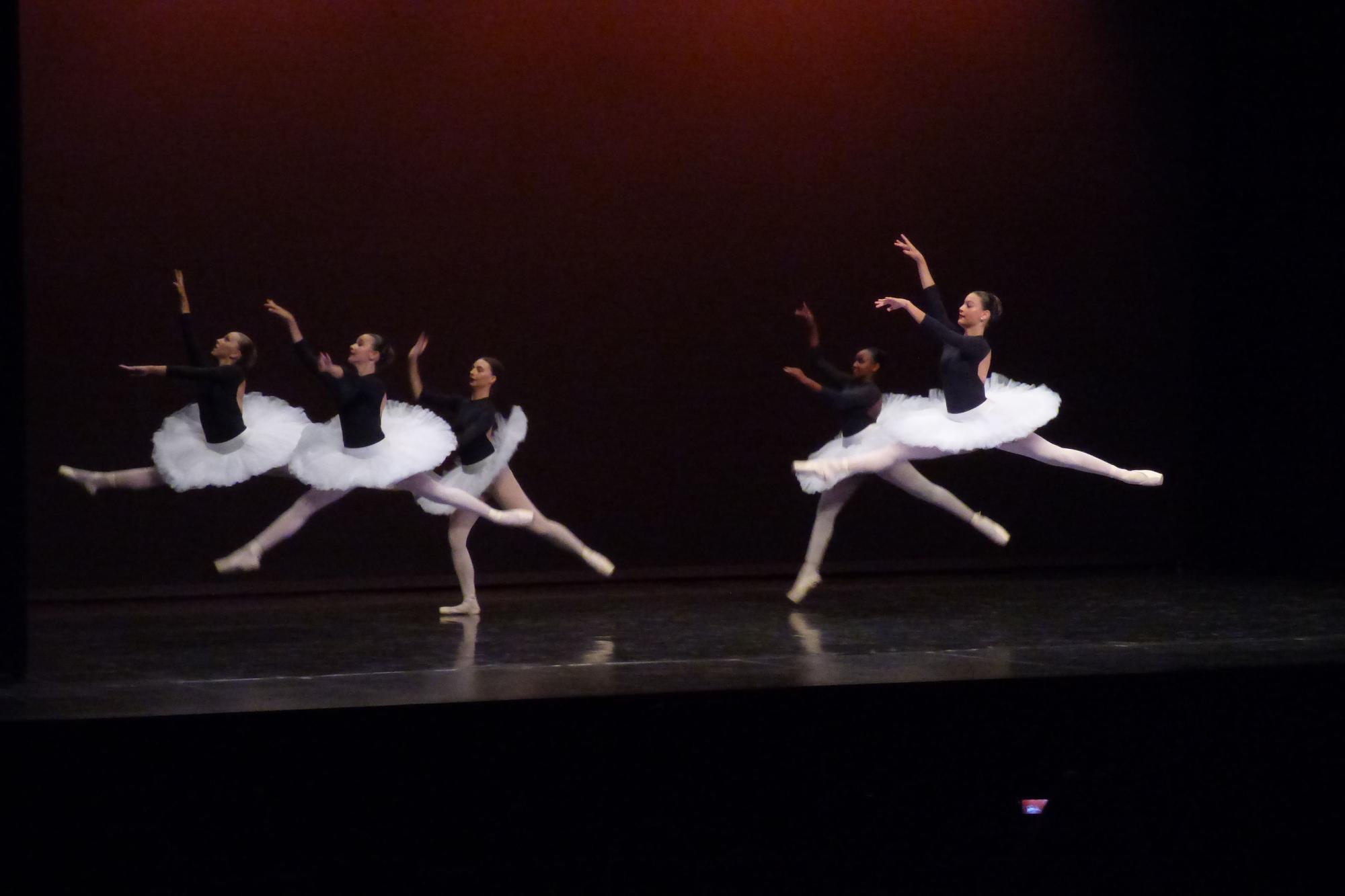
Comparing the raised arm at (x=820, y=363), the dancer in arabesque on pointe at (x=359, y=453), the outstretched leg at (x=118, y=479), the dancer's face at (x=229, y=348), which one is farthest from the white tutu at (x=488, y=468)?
the raised arm at (x=820, y=363)

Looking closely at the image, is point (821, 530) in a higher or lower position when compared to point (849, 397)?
lower

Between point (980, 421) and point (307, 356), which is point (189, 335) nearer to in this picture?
point (307, 356)

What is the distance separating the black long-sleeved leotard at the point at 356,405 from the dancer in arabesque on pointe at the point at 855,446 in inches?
69.5

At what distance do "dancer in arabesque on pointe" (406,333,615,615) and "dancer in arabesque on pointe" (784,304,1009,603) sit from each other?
3.43ft

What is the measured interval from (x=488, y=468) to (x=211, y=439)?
3.81 ft

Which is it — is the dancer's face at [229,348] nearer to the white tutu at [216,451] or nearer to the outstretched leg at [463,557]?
the white tutu at [216,451]

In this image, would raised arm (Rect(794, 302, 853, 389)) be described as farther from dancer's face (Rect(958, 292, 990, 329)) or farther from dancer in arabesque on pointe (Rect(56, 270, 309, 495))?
dancer in arabesque on pointe (Rect(56, 270, 309, 495))

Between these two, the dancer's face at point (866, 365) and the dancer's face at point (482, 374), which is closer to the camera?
the dancer's face at point (482, 374)

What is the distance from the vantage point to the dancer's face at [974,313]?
6.11m

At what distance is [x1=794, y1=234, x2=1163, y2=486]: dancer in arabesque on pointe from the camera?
231 inches

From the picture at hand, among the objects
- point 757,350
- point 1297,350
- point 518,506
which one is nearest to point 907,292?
point 757,350

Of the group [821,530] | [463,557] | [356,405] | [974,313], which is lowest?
[463,557]

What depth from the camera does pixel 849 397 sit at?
6387 millimetres

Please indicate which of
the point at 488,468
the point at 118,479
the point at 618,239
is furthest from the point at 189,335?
the point at 618,239
